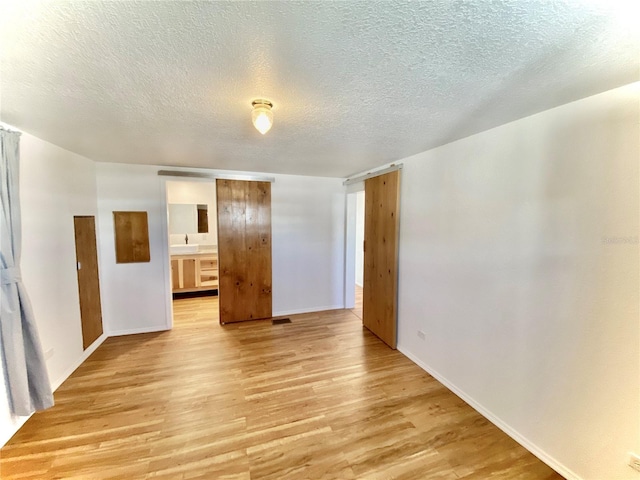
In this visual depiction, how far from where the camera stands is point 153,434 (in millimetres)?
1921

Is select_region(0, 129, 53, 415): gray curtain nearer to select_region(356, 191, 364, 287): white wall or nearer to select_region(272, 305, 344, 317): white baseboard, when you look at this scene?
select_region(272, 305, 344, 317): white baseboard

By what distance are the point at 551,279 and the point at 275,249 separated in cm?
337

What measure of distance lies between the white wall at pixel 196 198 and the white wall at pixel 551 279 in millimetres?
4802

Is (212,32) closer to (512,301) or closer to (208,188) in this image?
(512,301)

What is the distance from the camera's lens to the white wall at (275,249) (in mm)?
3451

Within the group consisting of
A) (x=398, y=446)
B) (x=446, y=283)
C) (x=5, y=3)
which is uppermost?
(x=5, y=3)

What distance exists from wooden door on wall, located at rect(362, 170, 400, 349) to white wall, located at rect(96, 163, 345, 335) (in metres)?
0.84

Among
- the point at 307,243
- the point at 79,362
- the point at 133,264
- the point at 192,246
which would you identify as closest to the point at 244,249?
the point at 307,243

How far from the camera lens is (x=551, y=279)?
169 cm

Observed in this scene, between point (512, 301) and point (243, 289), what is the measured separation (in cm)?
340

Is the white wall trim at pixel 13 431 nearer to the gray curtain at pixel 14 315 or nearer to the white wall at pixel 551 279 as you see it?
the gray curtain at pixel 14 315

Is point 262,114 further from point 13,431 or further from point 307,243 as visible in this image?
point 307,243

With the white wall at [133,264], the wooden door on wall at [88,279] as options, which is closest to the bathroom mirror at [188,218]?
the white wall at [133,264]

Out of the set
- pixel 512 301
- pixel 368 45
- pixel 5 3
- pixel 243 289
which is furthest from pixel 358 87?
pixel 243 289
